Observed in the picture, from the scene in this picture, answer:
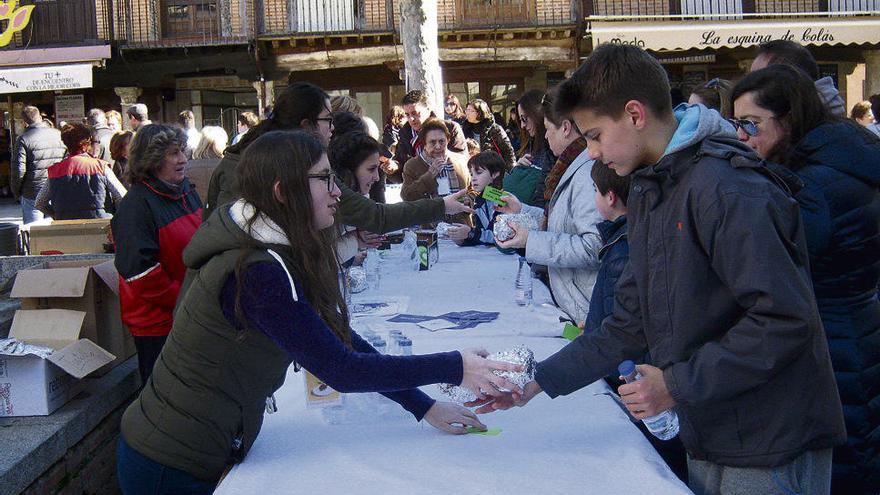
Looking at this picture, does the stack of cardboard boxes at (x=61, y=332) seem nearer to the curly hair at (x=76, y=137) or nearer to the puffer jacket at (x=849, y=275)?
the puffer jacket at (x=849, y=275)

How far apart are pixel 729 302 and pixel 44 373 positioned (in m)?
2.49

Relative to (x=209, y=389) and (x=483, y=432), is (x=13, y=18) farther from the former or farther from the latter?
(x=483, y=432)

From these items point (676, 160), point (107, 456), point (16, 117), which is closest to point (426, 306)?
point (107, 456)

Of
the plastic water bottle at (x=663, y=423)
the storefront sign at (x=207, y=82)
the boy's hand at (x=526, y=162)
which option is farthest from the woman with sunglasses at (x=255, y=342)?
the storefront sign at (x=207, y=82)

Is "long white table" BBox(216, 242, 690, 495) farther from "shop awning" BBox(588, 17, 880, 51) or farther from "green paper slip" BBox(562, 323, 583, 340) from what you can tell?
"shop awning" BBox(588, 17, 880, 51)

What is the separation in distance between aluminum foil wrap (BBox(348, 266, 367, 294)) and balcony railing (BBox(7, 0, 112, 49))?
1594 centimetres

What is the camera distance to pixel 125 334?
3.99 m

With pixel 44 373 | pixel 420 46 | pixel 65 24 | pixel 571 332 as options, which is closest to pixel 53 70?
pixel 65 24

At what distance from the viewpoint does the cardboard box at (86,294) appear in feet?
11.4

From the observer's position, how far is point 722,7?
→ 61.1ft

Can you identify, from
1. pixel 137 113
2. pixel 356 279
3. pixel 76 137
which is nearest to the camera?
pixel 356 279

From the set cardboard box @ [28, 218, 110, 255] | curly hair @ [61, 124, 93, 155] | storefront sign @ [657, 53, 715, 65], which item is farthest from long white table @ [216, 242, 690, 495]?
storefront sign @ [657, 53, 715, 65]

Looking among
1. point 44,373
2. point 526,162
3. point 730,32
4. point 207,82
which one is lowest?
point 44,373

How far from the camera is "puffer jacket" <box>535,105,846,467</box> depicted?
148 cm
